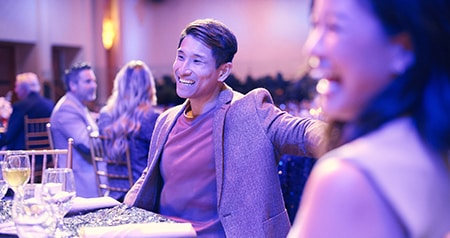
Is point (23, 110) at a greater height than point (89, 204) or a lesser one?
lesser

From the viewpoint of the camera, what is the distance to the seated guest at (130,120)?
337cm

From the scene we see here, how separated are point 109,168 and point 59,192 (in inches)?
86.4

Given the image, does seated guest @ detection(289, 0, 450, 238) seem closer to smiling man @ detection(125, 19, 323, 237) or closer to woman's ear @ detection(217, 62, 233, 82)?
smiling man @ detection(125, 19, 323, 237)

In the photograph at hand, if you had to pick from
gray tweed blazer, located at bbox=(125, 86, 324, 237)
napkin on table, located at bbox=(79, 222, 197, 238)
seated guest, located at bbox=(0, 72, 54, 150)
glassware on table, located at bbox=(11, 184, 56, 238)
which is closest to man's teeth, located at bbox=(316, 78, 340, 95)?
napkin on table, located at bbox=(79, 222, 197, 238)

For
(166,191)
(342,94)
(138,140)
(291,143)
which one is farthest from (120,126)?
(342,94)

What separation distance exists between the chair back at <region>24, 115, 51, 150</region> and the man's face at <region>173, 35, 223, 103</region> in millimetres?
3317

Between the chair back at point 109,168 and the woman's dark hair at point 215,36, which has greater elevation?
the woman's dark hair at point 215,36

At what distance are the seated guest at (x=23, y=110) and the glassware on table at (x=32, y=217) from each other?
3329 mm

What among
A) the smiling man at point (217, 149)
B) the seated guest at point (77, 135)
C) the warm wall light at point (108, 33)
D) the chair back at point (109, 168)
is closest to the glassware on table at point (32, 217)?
the smiling man at point (217, 149)

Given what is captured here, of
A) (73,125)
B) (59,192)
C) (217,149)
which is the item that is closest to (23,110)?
(73,125)

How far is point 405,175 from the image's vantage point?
1.83ft

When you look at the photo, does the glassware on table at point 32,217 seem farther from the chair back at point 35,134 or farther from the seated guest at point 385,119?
the chair back at point 35,134

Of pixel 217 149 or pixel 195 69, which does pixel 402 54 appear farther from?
pixel 195 69

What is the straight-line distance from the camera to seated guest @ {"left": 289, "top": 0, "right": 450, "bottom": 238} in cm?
55
